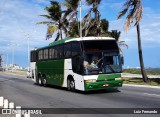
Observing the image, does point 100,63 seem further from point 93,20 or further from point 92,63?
point 93,20

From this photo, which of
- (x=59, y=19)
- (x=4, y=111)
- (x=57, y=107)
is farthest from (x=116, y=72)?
(x=59, y=19)

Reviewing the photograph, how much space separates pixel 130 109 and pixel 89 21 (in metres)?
28.3

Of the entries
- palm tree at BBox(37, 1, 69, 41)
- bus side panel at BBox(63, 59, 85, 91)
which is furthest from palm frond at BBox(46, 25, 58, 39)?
bus side panel at BBox(63, 59, 85, 91)

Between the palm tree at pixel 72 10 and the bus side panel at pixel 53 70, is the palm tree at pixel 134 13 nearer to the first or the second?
the bus side panel at pixel 53 70

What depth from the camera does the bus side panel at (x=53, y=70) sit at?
24206 mm

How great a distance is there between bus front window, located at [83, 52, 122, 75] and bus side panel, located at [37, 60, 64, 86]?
3870mm

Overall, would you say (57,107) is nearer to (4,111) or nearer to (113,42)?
(4,111)

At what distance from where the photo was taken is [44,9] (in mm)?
49531

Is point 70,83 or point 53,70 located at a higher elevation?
point 53,70

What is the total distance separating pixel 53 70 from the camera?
2597cm

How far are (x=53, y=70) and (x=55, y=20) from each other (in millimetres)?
25025

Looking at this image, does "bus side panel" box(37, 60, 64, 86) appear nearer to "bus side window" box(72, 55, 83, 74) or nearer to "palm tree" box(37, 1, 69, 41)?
"bus side window" box(72, 55, 83, 74)

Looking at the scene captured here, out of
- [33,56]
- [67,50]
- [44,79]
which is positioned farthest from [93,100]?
[33,56]

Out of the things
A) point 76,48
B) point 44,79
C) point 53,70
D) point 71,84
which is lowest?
point 71,84
